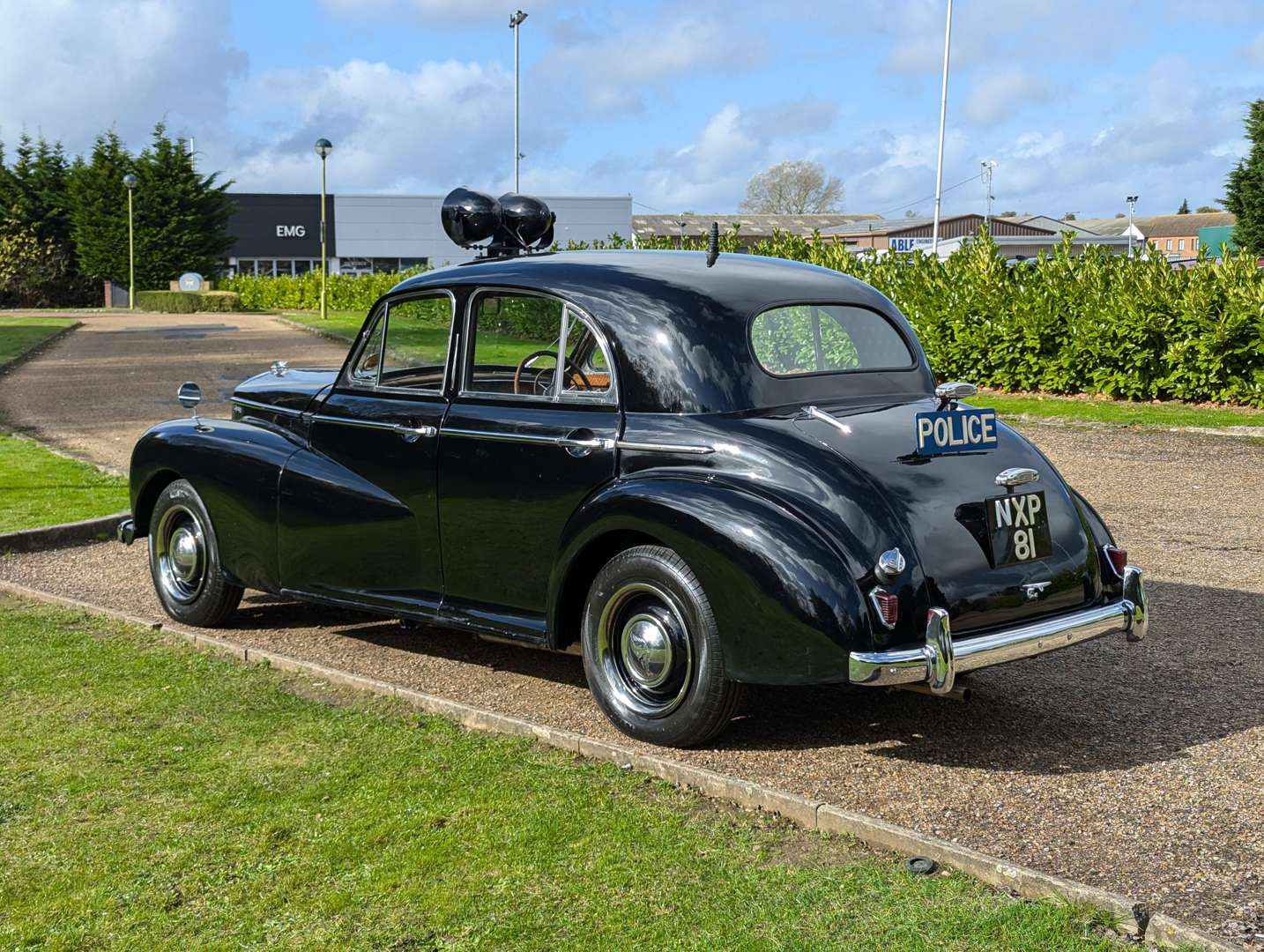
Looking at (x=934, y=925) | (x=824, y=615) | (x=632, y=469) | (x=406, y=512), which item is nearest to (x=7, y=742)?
(x=406, y=512)

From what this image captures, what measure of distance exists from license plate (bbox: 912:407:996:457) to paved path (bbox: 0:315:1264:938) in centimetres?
109

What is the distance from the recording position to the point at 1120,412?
49.5ft

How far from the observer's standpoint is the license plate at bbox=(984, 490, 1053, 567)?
4.77 m

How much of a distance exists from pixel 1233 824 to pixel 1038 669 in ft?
5.99

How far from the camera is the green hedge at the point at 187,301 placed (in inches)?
1850

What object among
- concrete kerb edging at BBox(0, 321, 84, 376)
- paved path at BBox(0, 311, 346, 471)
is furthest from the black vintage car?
concrete kerb edging at BBox(0, 321, 84, 376)

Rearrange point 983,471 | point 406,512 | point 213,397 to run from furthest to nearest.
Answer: point 213,397
point 406,512
point 983,471

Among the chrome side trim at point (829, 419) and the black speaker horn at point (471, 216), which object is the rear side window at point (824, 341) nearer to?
the chrome side trim at point (829, 419)

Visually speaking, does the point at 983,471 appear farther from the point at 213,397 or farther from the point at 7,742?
the point at 213,397

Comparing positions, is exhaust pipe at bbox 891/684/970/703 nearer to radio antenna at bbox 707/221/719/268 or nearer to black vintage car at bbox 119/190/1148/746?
black vintage car at bbox 119/190/1148/746

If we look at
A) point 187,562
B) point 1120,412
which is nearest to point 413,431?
point 187,562

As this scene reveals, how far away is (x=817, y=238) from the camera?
20547 mm

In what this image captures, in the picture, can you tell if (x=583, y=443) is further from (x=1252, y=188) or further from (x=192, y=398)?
(x=1252, y=188)

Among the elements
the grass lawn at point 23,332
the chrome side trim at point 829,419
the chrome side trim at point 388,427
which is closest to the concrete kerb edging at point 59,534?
the chrome side trim at point 388,427
